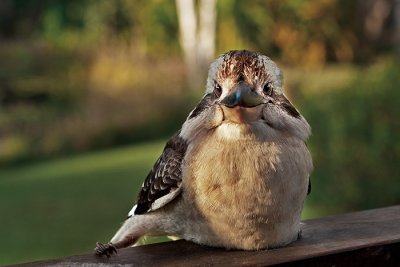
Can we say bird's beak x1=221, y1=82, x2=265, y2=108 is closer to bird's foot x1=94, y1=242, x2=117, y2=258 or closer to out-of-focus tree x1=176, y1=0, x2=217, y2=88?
bird's foot x1=94, y1=242, x2=117, y2=258

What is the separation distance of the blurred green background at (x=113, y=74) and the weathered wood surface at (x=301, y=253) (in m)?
4.98

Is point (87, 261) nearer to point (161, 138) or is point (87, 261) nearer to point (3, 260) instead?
point (3, 260)

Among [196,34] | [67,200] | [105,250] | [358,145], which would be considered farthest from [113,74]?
[105,250]

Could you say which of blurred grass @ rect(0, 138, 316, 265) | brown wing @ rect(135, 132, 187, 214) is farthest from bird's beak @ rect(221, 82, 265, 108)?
blurred grass @ rect(0, 138, 316, 265)

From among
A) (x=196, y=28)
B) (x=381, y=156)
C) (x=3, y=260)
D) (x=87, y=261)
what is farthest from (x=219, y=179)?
(x=196, y=28)

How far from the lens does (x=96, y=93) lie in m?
9.31

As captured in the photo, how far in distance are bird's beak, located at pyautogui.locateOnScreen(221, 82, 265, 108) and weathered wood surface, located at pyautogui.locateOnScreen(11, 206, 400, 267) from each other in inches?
10.7

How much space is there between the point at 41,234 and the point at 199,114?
5.24 meters

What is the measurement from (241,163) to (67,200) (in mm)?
6143

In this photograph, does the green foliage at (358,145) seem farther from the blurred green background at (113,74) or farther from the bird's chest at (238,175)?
the bird's chest at (238,175)

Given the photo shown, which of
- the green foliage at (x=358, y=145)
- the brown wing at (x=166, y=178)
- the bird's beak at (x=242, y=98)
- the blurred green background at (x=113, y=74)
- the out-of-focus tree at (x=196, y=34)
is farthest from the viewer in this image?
the out-of-focus tree at (x=196, y=34)

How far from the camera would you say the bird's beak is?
127cm

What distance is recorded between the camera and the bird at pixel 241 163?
1.34 metres

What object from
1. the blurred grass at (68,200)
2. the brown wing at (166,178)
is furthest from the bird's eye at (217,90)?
the blurred grass at (68,200)
